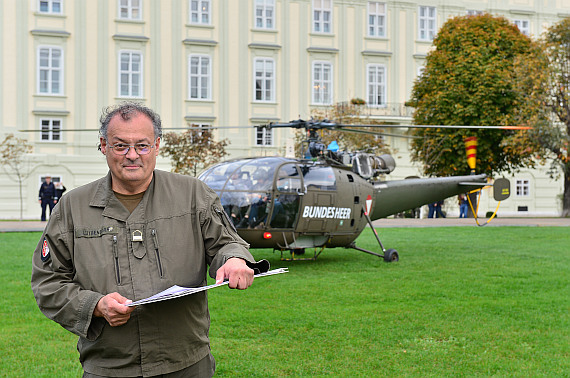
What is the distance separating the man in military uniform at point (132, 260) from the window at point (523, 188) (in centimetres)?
4409

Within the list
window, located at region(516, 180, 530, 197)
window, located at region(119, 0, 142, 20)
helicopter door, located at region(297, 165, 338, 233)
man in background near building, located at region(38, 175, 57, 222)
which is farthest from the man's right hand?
window, located at region(516, 180, 530, 197)

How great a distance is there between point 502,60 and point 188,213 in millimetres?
34871

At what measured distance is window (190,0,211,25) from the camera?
36969mm

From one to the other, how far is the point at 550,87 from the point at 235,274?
32.6 meters

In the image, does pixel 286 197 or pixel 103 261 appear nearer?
pixel 103 261

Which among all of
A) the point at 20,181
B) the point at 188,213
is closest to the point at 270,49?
the point at 20,181

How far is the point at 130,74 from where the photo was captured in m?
35.9

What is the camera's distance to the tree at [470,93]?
34.3 metres

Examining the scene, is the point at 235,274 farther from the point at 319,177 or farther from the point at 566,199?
the point at 566,199

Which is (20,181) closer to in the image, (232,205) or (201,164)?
(201,164)

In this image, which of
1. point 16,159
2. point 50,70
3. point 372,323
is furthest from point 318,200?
point 50,70

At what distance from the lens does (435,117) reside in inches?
1407

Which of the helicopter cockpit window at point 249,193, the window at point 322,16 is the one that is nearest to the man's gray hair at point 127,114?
the helicopter cockpit window at point 249,193

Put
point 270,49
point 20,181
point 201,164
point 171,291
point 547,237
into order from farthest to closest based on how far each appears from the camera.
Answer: point 270,49 < point 201,164 < point 20,181 < point 547,237 < point 171,291
